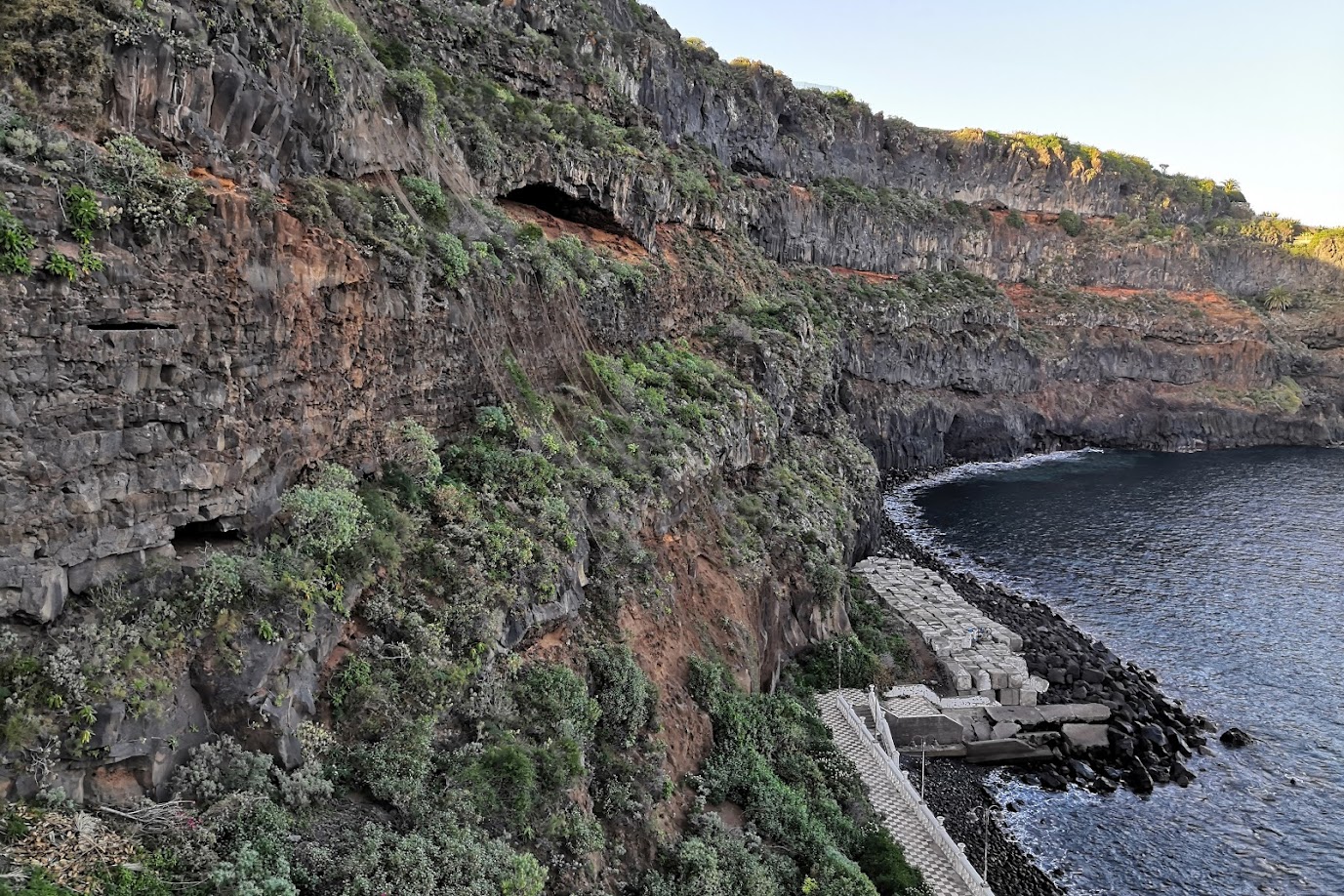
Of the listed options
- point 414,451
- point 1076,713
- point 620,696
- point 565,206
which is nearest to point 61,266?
point 414,451

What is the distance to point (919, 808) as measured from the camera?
83.1 feet

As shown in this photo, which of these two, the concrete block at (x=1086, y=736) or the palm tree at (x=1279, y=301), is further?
the palm tree at (x=1279, y=301)

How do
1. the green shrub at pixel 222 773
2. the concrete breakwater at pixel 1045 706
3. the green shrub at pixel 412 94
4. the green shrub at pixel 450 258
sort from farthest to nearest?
the concrete breakwater at pixel 1045 706 → the green shrub at pixel 412 94 → the green shrub at pixel 450 258 → the green shrub at pixel 222 773

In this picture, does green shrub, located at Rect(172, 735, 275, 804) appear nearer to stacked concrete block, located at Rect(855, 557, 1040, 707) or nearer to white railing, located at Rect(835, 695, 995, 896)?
white railing, located at Rect(835, 695, 995, 896)

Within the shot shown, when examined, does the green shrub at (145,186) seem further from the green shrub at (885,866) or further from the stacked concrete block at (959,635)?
the stacked concrete block at (959,635)

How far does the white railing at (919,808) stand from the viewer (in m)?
22.7

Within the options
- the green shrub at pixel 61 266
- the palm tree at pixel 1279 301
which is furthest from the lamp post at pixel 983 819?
the palm tree at pixel 1279 301

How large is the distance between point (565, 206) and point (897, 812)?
29.3 metres

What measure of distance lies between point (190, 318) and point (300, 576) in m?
4.63

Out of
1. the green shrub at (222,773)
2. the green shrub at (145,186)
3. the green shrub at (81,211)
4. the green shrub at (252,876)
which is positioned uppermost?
the green shrub at (145,186)

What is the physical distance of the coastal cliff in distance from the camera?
34.6 ft

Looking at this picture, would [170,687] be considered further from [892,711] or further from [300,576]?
[892,711]

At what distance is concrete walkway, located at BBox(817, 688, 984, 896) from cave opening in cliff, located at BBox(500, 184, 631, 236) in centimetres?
2485

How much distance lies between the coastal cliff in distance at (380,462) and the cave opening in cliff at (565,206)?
0.20m
